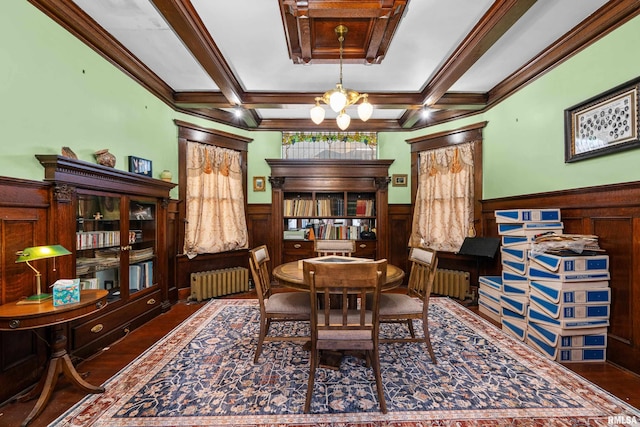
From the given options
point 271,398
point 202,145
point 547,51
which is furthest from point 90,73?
point 547,51

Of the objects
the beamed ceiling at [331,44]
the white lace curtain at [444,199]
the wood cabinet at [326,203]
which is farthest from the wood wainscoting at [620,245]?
the wood cabinet at [326,203]

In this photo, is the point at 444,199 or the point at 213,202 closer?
the point at 213,202

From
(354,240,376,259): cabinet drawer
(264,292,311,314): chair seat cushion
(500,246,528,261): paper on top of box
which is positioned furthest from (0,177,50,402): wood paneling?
(500,246,528,261): paper on top of box

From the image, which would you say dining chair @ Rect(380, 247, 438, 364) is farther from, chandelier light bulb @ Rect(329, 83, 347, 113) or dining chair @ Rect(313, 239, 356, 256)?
chandelier light bulb @ Rect(329, 83, 347, 113)

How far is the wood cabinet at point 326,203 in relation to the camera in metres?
4.54

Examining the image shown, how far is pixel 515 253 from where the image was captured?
8.89 feet

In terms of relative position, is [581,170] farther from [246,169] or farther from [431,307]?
[246,169]

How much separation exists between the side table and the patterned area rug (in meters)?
0.17

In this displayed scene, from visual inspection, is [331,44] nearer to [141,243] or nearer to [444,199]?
[444,199]

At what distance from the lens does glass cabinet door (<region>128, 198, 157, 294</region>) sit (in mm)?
2871

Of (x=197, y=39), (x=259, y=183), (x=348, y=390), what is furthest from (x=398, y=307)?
(x=259, y=183)

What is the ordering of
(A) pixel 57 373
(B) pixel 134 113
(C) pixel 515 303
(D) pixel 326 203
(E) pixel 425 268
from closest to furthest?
1. (A) pixel 57 373
2. (E) pixel 425 268
3. (C) pixel 515 303
4. (B) pixel 134 113
5. (D) pixel 326 203

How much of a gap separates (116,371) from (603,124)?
4411 millimetres

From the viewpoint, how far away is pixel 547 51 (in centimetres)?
271
